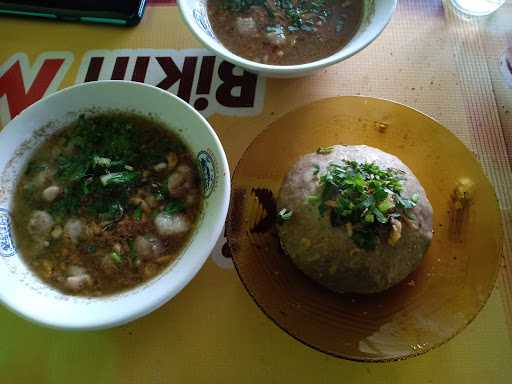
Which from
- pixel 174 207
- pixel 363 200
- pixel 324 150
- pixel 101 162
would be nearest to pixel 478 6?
pixel 324 150

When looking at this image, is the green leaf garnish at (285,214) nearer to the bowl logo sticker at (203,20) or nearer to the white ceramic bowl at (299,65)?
the white ceramic bowl at (299,65)

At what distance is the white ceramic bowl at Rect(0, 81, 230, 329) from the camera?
1.07 meters

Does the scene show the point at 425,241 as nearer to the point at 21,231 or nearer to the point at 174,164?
the point at 174,164

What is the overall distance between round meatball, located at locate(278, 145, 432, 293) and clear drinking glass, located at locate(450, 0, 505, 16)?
1.00m

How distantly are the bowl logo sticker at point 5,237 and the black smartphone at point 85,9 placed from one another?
951 mm

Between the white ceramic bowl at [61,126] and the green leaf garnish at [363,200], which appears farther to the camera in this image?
the green leaf garnish at [363,200]

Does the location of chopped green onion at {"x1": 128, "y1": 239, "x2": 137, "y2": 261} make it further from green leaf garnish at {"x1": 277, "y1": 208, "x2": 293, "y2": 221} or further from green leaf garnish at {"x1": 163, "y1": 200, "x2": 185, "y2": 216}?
green leaf garnish at {"x1": 277, "y1": 208, "x2": 293, "y2": 221}

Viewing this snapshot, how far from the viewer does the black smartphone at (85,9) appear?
1.82 m

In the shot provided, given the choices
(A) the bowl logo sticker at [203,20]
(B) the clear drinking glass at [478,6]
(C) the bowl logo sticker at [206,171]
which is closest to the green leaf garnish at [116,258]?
(C) the bowl logo sticker at [206,171]

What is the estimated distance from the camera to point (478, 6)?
186 cm

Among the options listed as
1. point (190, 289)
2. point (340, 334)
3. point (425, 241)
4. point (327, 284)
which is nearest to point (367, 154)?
point (425, 241)

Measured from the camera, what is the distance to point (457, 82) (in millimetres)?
1712

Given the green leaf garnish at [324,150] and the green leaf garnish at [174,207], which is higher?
the green leaf garnish at [324,150]

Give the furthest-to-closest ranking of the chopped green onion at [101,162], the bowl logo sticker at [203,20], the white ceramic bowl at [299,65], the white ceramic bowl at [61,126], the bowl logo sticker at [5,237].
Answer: the bowl logo sticker at [203,20] < the white ceramic bowl at [299,65] < the chopped green onion at [101,162] < the bowl logo sticker at [5,237] < the white ceramic bowl at [61,126]
